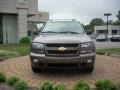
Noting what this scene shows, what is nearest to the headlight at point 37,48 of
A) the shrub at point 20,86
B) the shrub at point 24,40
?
the shrub at point 20,86

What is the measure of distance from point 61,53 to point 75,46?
0.42 m

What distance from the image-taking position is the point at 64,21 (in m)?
9.88

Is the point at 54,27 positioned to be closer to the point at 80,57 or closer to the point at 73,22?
the point at 73,22

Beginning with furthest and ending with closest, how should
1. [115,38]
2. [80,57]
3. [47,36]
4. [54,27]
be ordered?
[115,38] → [54,27] → [47,36] → [80,57]

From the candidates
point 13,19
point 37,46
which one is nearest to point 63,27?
point 37,46

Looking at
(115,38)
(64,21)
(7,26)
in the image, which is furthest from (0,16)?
(115,38)

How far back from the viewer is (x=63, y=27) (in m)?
9.41

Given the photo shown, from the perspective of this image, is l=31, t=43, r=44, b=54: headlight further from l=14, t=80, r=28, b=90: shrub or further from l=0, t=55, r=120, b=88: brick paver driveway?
l=14, t=80, r=28, b=90: shrub

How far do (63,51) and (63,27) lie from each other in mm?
1924

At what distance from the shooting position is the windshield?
361 inches

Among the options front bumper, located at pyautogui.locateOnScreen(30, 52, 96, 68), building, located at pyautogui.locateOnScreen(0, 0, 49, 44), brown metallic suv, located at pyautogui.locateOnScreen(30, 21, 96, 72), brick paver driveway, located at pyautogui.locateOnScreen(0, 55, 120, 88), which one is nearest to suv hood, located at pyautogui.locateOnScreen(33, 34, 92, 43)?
brown metallic suv, located at pyautogui.locateOnScreen(30, 21, 96, 72)

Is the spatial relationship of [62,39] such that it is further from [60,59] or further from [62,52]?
[60,59]

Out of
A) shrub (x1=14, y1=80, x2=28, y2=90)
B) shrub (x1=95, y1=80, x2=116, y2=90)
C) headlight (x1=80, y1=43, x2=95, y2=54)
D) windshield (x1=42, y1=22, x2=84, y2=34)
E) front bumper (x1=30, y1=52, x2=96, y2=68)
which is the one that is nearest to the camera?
shrub (x1=95, y1=80, x2=116, y2=90)

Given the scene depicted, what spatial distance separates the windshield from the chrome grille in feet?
4.88
